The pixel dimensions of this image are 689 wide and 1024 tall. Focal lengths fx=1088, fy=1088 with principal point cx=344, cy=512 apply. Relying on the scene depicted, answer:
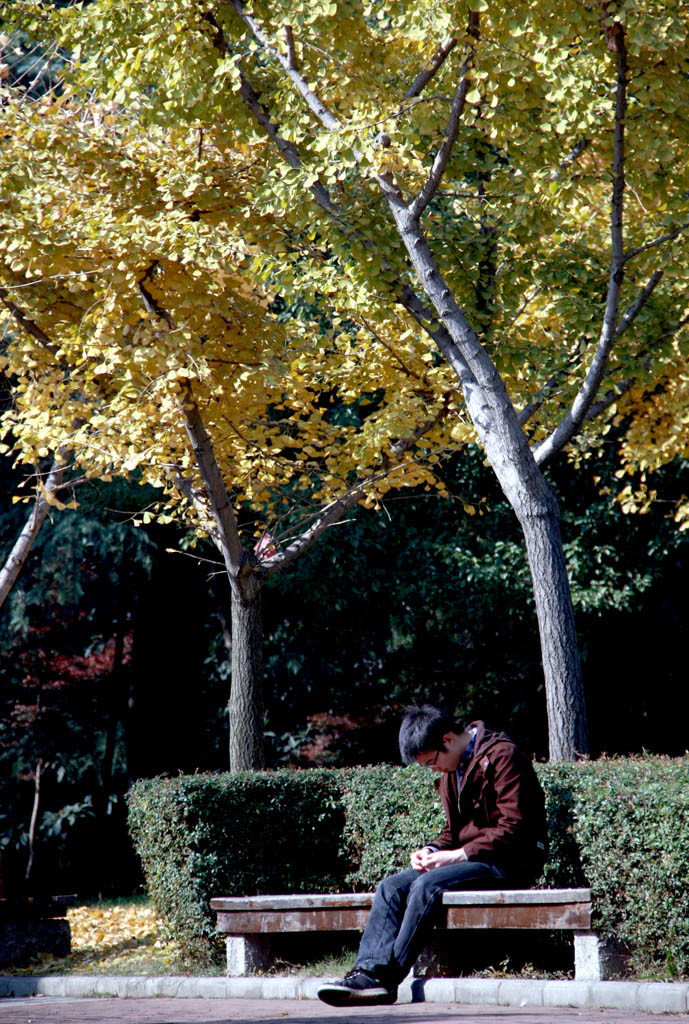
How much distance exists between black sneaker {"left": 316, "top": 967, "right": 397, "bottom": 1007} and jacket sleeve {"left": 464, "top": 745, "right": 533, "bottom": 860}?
764 millimetres

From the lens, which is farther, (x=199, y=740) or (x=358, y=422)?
(x=199, y=740)

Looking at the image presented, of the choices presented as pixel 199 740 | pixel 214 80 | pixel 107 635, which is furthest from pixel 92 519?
pixel 214 80

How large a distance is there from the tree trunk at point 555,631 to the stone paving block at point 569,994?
5.72ft

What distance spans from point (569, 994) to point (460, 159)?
5432 millimetres

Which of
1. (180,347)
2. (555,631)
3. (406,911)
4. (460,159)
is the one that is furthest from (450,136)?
(406,911)

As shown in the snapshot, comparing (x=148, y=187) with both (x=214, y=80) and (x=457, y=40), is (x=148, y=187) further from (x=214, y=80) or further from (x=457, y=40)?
(x=457, y=40)

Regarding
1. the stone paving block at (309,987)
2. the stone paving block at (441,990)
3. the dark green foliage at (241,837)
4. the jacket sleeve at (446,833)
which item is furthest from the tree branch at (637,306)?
the stone paving block at (309,987)

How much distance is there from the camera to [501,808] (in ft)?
16.1

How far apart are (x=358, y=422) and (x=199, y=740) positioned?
17.0ft

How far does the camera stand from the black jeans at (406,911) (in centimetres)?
455

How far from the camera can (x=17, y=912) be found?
7953mm

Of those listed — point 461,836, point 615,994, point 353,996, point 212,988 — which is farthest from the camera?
point 212,988

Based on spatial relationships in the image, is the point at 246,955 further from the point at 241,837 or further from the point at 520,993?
the point at 520,993

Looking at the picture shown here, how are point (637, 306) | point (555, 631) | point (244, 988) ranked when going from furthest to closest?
1. point (637, 306)
2. point (555, 631)
3. point (244, 988)
